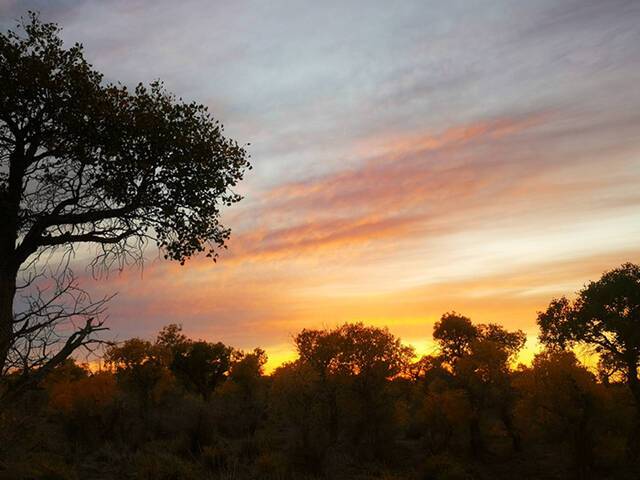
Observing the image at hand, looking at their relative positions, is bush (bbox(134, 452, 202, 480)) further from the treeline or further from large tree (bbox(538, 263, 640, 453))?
large tree (bbox(538, 263, 640, 453))

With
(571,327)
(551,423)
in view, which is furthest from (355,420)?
(571,327)

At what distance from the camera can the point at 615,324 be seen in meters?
39.8

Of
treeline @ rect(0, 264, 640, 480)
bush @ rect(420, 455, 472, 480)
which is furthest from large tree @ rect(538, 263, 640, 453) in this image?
bush @ rect(420, 455, 472, 480)

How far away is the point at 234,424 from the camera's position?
55.9m

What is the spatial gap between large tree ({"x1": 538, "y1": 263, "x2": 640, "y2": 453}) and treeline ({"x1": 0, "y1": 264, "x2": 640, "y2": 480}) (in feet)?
0.41

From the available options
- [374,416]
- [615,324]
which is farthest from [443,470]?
[615,324]

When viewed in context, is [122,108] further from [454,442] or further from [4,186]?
[454,442]

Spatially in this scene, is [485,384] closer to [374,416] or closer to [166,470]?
[374,416]

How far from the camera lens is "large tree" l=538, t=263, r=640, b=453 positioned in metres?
39.0

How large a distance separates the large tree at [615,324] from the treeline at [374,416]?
4.9 inches

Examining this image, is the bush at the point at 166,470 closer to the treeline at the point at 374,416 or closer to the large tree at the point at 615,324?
the treeline at the point at 374,416

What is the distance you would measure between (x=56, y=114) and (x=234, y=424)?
48.4m

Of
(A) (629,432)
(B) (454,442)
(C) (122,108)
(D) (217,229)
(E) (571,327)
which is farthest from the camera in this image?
(B) (454,442)

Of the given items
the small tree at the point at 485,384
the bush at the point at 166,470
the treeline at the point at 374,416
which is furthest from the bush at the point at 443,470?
the bush at the point at 166,470
